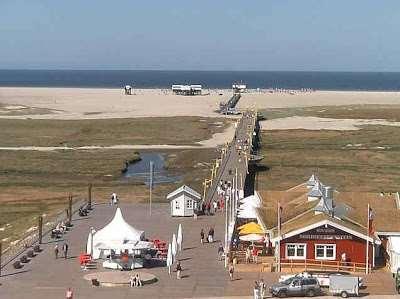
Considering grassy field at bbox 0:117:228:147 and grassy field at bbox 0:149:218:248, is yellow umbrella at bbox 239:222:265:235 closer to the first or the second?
grassy field at bbox 0:149:218:248

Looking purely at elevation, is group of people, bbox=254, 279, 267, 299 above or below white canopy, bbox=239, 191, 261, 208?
below

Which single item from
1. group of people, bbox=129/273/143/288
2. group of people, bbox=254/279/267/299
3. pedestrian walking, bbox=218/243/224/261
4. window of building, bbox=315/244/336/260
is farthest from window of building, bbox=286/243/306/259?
group of people, bbox=129/273/143/288

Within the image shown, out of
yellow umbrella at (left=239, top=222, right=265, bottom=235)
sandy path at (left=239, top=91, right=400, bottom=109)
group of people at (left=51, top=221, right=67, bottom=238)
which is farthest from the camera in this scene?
sandy path at (left=239, top=91, right=400, bottom=109)

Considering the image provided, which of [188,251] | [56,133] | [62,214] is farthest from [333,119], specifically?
[188,251]

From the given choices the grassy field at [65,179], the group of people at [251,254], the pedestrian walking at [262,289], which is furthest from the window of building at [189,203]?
the pedestrian walking at [262,289]

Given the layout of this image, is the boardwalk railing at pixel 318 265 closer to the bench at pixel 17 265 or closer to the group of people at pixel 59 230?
the bench at pixel 17 265

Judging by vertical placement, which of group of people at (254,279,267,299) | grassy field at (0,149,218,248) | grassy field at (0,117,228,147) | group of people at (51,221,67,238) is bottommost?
group of people at (254,279,267,299)

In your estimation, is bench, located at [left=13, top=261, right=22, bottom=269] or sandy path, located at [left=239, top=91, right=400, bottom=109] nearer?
bench, located at [left=13, top=261, right=22, bottom=269]
